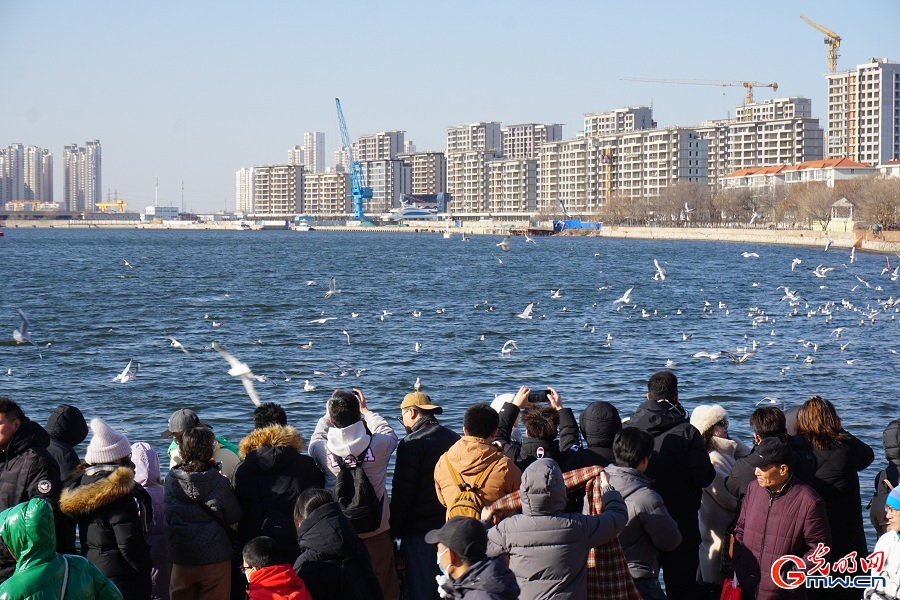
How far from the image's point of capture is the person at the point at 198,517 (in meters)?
4.38

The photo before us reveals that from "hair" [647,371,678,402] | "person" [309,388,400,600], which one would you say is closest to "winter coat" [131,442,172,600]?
"person" [309,388,400,600]

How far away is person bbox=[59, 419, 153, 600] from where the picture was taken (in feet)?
13.3

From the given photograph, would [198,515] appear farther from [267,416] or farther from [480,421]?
[480,421]

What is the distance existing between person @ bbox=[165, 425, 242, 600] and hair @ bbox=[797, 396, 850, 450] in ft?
8.59

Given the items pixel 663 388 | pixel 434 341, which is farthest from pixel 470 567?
pixel 434 341

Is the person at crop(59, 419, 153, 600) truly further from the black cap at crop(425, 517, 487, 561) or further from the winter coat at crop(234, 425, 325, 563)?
the black cap at crop(425, 517, 487, 561)

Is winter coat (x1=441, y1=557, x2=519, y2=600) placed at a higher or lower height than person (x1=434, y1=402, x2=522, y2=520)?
lower

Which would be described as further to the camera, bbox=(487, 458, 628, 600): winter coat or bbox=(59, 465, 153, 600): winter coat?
bbox=(59, 465, 153, 600): winter coat

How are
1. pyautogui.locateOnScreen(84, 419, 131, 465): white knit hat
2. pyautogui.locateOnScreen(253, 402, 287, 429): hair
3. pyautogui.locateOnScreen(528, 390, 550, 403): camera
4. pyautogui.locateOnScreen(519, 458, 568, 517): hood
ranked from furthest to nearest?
pyautogui.locateOnScreen(528, 390, 550, 403): camera < pyautogui.locateOnScreen(253, 402, 287, 429): hair < pyautogui.locateOnScreen(84, 419, 131, 465): white knit hat < pyautogui.locateOnScreen(519, 458, 568, 517): hood

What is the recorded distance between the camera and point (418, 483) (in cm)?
491

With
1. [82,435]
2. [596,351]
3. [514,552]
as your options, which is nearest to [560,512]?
[514,552]

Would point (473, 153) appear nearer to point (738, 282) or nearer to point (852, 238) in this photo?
point (852, 238)

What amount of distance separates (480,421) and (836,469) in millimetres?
1696

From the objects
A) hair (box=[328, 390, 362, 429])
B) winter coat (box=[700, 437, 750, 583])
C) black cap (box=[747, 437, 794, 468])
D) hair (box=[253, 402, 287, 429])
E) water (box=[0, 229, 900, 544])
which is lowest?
water (box=[0, 229, 900, 544])
